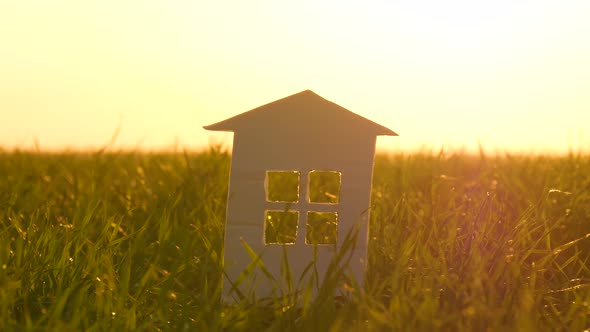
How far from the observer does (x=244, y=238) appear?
3061 mm

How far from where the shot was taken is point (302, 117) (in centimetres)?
301

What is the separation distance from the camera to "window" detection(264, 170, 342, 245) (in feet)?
9.95

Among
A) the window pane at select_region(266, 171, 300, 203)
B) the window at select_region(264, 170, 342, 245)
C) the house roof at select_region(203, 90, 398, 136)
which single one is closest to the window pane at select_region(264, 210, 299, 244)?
the window at select_region(264, 170, 342, 245)

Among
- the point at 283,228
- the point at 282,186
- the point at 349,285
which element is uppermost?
the point at 282,186

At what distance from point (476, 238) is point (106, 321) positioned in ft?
5.73

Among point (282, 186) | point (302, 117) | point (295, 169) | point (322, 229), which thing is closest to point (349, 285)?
point (295, 169)

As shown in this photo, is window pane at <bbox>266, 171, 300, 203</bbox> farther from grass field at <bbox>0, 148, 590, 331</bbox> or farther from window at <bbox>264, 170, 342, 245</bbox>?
grass field at <bbox>0, 148, 590, 331</bbox>

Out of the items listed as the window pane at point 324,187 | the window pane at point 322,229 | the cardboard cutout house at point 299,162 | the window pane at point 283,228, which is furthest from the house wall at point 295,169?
the window pane at point 324,187

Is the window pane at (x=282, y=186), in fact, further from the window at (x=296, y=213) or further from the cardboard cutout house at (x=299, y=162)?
the cardboard cutout house at (x=299, y=162)

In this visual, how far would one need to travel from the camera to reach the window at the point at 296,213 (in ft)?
9.95

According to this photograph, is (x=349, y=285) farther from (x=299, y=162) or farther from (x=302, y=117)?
(x=302, y=117)

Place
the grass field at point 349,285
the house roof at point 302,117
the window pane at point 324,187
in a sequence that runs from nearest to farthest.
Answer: the grass field at point 349,285
the house roof at point 302,117
the window pane at point 324,187

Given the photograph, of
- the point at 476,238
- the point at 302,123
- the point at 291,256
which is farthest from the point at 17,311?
the point at 476,238

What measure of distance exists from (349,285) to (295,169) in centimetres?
56
